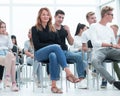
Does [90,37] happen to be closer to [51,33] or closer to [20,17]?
[51,33]

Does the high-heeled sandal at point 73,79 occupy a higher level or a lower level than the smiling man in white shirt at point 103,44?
lower

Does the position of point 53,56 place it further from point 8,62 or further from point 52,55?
point 8,62

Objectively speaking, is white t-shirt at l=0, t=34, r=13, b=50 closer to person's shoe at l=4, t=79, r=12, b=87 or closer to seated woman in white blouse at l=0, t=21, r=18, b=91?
seated woman in white blouse at l=0, t=21, r=18, b=91

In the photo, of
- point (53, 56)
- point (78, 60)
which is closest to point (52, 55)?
point (53, 56)

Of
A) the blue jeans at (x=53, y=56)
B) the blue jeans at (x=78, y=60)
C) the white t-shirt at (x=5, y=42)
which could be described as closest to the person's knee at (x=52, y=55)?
the blue jeans at (x=53, y=56)

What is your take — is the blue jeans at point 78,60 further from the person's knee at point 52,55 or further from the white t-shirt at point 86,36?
the person's knee at point 52,55

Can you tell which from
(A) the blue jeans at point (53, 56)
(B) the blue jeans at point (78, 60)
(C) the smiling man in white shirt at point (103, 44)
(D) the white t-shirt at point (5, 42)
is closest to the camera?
(A) the blue jeans at point (53, 56)

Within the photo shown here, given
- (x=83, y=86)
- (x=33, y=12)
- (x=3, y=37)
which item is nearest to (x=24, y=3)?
(x=33, y=12)

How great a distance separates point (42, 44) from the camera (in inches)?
159

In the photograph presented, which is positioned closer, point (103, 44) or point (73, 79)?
point (73, 79)

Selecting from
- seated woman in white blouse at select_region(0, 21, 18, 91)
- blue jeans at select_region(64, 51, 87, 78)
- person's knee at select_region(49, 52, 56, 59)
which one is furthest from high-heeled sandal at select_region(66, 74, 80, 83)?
seated woman in white blouse at select_region(0, 21, 18, 91)

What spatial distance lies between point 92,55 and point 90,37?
25 cm

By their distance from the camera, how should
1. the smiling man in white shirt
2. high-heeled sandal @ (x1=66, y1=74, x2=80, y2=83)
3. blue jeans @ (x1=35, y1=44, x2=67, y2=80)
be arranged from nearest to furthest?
high-heeled sandal @ (x1=66, y1=74, x2=80, y2=83) < blue jeans @ (x1=35, y1=44, x2=67, y2=80) < the smiling man in white shirt

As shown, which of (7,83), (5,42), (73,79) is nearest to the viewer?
(73,79)
